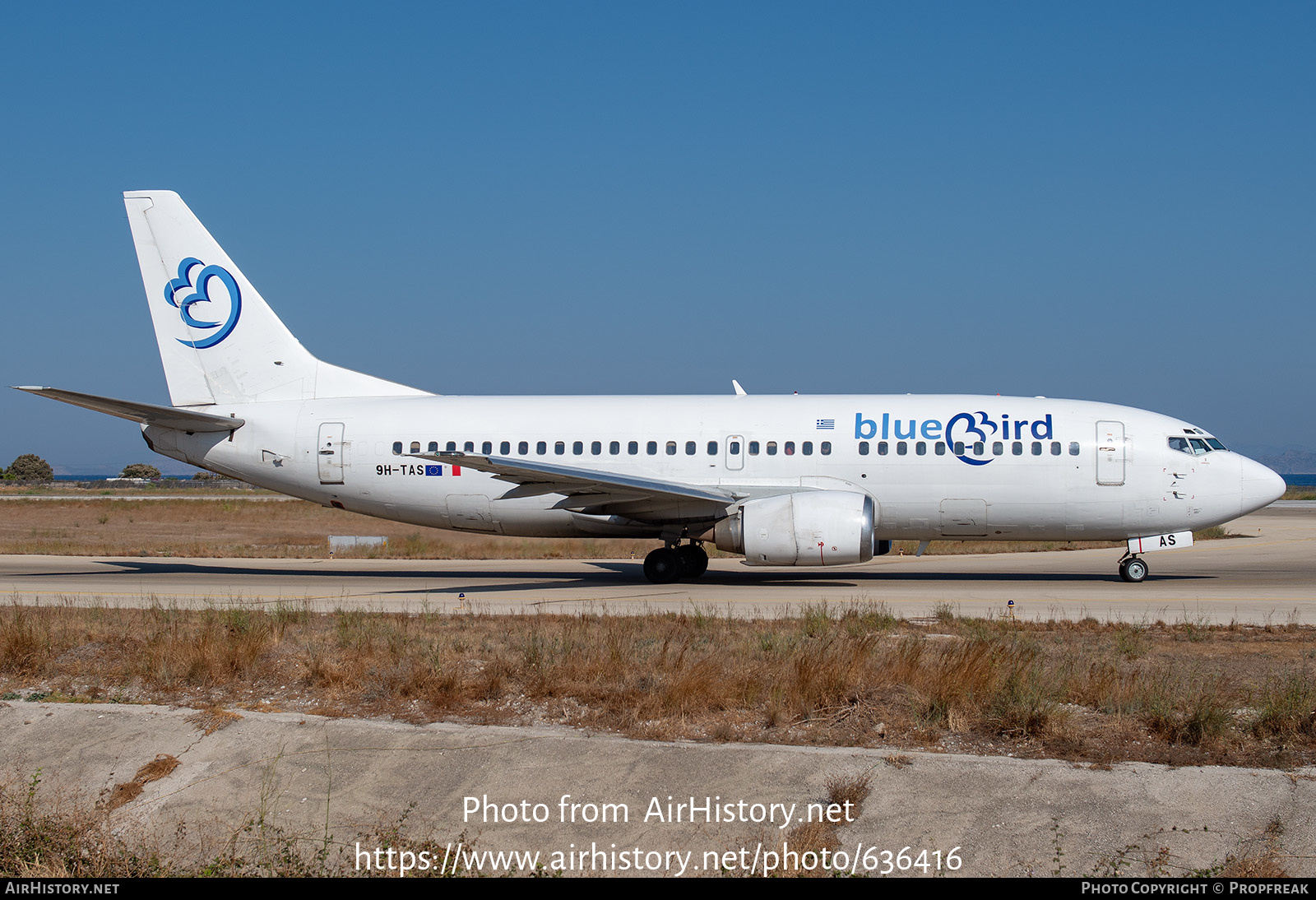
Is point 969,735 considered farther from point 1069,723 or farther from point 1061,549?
point 1061,549

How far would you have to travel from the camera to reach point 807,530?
63.8ft

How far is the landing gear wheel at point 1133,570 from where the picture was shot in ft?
69.1

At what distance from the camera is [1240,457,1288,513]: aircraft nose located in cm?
2039

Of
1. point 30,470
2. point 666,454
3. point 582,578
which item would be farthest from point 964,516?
point 30,470

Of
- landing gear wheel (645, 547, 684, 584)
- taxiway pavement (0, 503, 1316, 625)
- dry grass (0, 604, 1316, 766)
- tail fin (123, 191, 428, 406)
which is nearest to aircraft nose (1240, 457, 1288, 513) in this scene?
taxiway pavement (0, 503, 1316, 625)

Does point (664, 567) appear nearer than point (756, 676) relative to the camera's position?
No

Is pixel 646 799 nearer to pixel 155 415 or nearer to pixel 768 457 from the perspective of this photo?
pixel 768 457

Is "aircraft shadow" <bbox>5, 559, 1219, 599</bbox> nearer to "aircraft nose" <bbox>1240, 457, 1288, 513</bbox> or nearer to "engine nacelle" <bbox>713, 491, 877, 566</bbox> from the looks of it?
"engine nacelle" <bbox>713, 491, 877, 566</bbox>

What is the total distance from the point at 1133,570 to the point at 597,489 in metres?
11.1

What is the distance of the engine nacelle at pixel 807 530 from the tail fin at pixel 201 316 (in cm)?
1092

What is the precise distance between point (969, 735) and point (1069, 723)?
84 centimetres

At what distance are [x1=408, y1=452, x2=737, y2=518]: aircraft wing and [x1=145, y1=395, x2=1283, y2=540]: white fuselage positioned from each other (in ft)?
1.14

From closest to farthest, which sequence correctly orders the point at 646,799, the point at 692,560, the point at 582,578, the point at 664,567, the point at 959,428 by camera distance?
the point at 646,799, the point at 959,428, the point at 664,567, the point at 692,560, the point at 582,578

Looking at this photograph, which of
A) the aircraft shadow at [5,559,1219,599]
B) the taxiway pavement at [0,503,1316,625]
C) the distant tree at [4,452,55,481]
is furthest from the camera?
the distant tree at [4,452,55,481]
